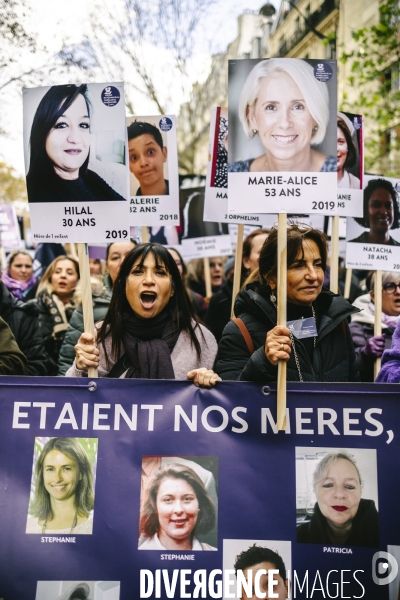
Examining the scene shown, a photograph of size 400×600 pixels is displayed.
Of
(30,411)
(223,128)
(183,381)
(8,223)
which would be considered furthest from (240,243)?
(8,223)

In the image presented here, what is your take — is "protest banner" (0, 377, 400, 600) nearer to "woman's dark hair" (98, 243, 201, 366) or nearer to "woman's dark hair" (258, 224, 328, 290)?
"woman's dark hair" (98, 243, 201, 366)

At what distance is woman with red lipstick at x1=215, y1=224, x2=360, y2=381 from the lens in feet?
10.7

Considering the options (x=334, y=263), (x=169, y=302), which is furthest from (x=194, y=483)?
(x=334, y=263)

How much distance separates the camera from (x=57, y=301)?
20.1ft

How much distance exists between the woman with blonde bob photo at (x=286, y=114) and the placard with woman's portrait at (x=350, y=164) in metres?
1.93

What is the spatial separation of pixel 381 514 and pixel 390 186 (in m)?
2.99

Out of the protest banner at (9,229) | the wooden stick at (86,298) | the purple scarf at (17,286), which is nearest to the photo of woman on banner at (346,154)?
the wooden stick at (86,298)

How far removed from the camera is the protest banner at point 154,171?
5246mm

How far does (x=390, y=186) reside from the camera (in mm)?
5223

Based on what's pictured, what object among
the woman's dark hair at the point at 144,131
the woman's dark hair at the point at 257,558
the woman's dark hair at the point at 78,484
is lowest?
the woman's dark hair at the point at 257,558

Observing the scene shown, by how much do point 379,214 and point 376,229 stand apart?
11 cm

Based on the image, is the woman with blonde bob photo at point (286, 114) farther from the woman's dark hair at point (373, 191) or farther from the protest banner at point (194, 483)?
the woman's dark hair at point (373, 191)

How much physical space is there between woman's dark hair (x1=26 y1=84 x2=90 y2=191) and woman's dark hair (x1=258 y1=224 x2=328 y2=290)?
96 cm

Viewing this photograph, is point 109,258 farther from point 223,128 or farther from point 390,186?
point 390,186
